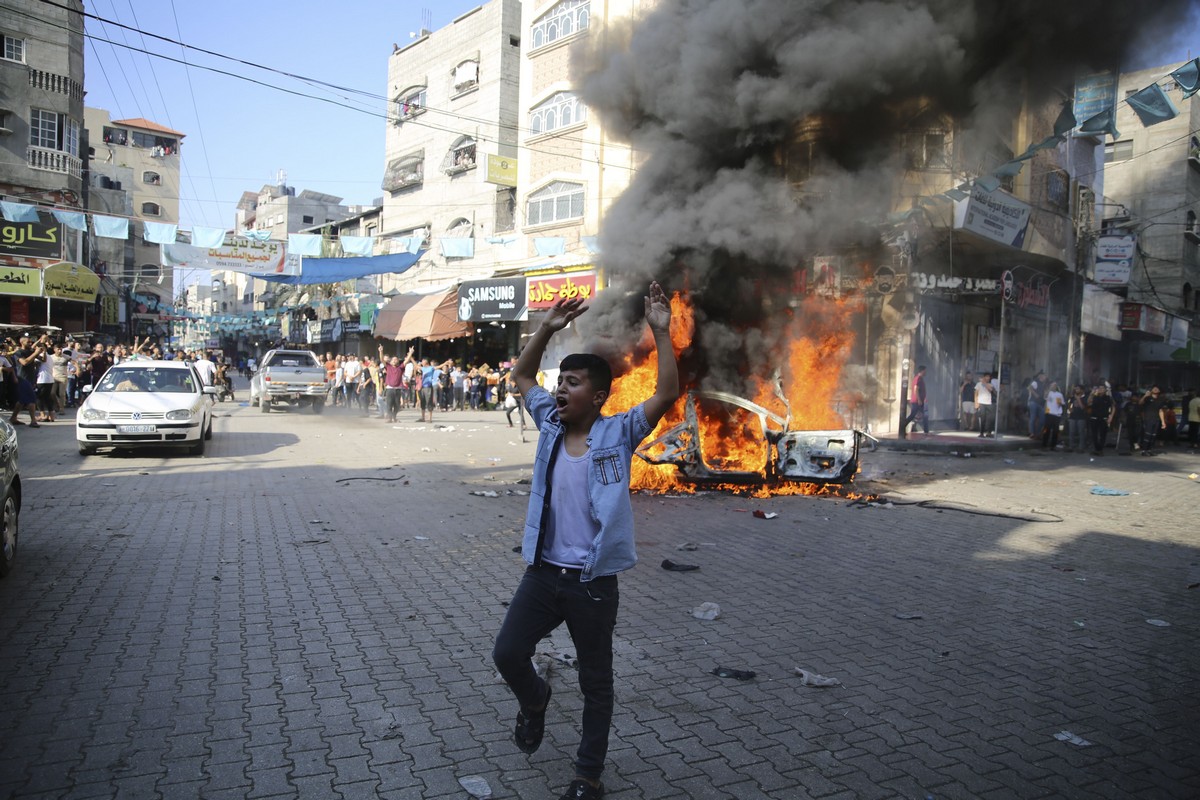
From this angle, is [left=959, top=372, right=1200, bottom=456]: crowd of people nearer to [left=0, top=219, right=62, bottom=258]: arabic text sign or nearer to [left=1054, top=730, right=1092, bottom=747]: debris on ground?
[left=1054, top=730, right=1092, bottom=747]: debris on ground

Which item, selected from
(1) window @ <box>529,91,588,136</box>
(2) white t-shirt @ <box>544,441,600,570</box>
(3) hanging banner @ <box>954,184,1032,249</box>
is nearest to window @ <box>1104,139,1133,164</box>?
(3) hanging banner @ <box>954,184,1032,249</box>

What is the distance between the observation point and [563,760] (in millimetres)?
3158

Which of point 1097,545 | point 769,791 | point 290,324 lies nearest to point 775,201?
point 1097,545

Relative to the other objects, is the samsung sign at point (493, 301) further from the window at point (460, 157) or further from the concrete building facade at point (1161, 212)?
the concrete building facade at point (1161, 212)

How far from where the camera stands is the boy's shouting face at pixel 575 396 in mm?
2932

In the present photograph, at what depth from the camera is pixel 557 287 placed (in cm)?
2364

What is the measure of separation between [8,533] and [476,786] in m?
4.74

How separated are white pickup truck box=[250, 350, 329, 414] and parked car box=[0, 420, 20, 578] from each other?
17211 mm

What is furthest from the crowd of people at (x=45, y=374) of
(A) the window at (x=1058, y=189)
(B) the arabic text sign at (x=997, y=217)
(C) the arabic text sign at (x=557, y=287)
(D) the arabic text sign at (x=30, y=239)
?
(A) the window at (x=1058, y=189)

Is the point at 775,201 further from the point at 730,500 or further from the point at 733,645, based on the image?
the point at 733,645

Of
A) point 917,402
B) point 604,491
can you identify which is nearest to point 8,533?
point 604,491

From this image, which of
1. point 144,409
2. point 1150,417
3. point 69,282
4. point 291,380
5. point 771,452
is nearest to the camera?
point 771,452

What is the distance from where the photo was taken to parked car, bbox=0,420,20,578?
5426 mm

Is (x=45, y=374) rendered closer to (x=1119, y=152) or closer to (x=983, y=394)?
(x=983, y=394)
